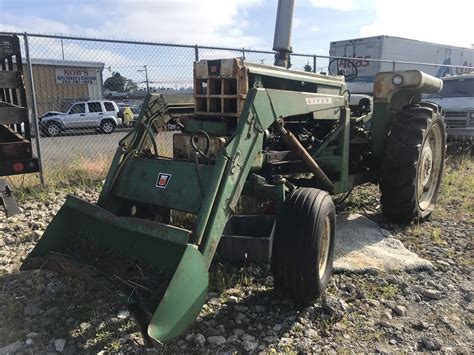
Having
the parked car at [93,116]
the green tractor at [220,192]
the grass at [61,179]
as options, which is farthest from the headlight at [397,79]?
the parked car at [93,116]

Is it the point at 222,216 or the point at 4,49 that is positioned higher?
the point at 4,49

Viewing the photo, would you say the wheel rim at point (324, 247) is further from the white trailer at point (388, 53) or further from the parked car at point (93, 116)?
the parked car at point (93, 116)

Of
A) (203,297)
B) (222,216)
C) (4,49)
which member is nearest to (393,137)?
(222,216)

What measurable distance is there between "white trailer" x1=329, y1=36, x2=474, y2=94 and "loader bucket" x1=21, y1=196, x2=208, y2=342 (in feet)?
51.3

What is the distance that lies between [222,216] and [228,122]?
119 centimetres

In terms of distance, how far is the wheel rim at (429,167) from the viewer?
5.68 m

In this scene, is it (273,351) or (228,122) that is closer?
(273,351)

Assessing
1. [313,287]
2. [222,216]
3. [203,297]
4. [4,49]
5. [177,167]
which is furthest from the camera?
[4,49]

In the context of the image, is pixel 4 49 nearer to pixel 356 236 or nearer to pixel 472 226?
pixel 356 236

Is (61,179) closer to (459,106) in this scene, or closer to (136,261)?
(136,261)

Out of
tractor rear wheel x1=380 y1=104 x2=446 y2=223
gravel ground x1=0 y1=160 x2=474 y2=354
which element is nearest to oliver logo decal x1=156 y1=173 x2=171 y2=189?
gravel ground x1=0 y1=160 x2=474 y2=354

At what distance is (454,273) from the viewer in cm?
425

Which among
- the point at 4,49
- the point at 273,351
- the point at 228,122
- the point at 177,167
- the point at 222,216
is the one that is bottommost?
the point at 273,351

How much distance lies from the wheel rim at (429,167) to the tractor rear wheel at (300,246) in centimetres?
266
